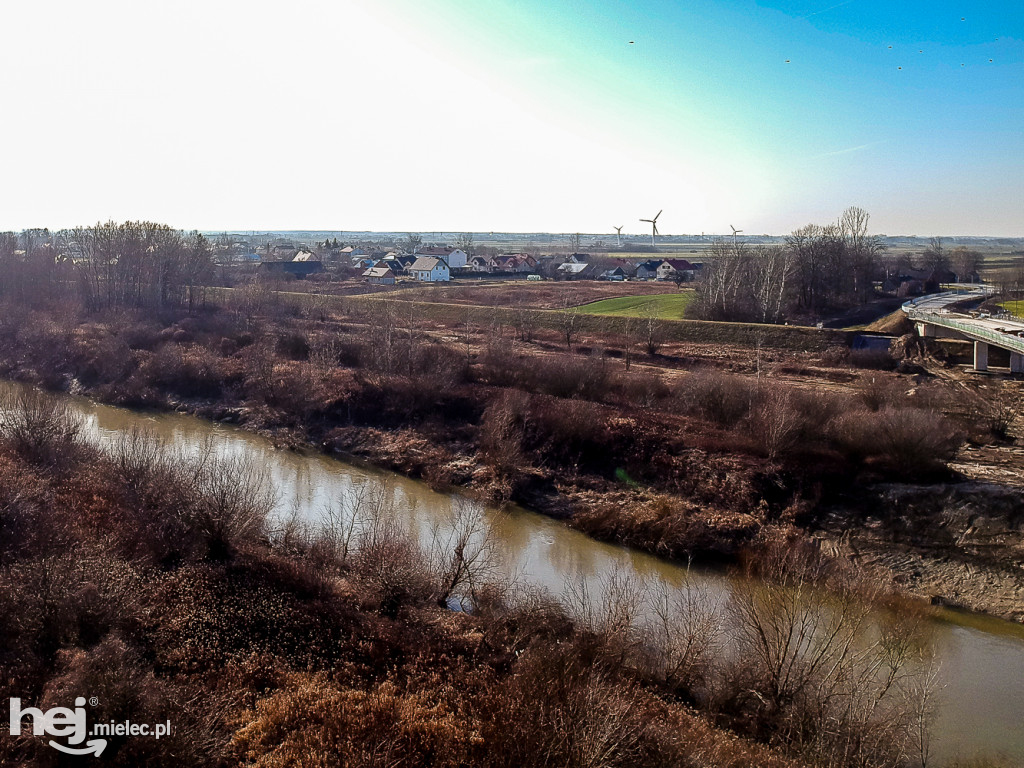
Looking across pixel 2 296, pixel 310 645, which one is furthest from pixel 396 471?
pixel 2 296

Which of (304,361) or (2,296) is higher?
(2,296)

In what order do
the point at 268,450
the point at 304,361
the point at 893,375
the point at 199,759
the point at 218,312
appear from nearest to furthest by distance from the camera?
1. the point at 199,759
2. the point at 268,450
3. the point at 893,375
4. the point at 304,361
5. the point at 218,312

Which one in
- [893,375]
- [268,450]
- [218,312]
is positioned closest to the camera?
[268,450]

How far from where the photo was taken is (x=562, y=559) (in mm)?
16562

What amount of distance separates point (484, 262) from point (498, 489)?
68268mm

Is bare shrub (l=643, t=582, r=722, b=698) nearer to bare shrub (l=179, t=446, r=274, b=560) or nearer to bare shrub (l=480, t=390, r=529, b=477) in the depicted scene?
bare shrub (l=179, t=446, r=274, b=560)

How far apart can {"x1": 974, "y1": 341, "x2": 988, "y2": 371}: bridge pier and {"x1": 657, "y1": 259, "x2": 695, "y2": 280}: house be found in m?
43.6

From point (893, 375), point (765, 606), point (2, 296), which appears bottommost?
point (765, 606)

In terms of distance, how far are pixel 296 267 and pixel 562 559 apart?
210 ft

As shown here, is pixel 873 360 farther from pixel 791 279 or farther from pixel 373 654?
pixel 373 654

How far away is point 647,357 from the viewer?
3469 centimetres

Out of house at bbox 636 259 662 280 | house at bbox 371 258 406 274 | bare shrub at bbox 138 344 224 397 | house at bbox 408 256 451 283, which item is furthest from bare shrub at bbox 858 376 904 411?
house at bbox 636 259 662 280

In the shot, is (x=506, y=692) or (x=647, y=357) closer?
(x=506, y=692)

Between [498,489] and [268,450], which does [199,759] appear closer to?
[498,489]
